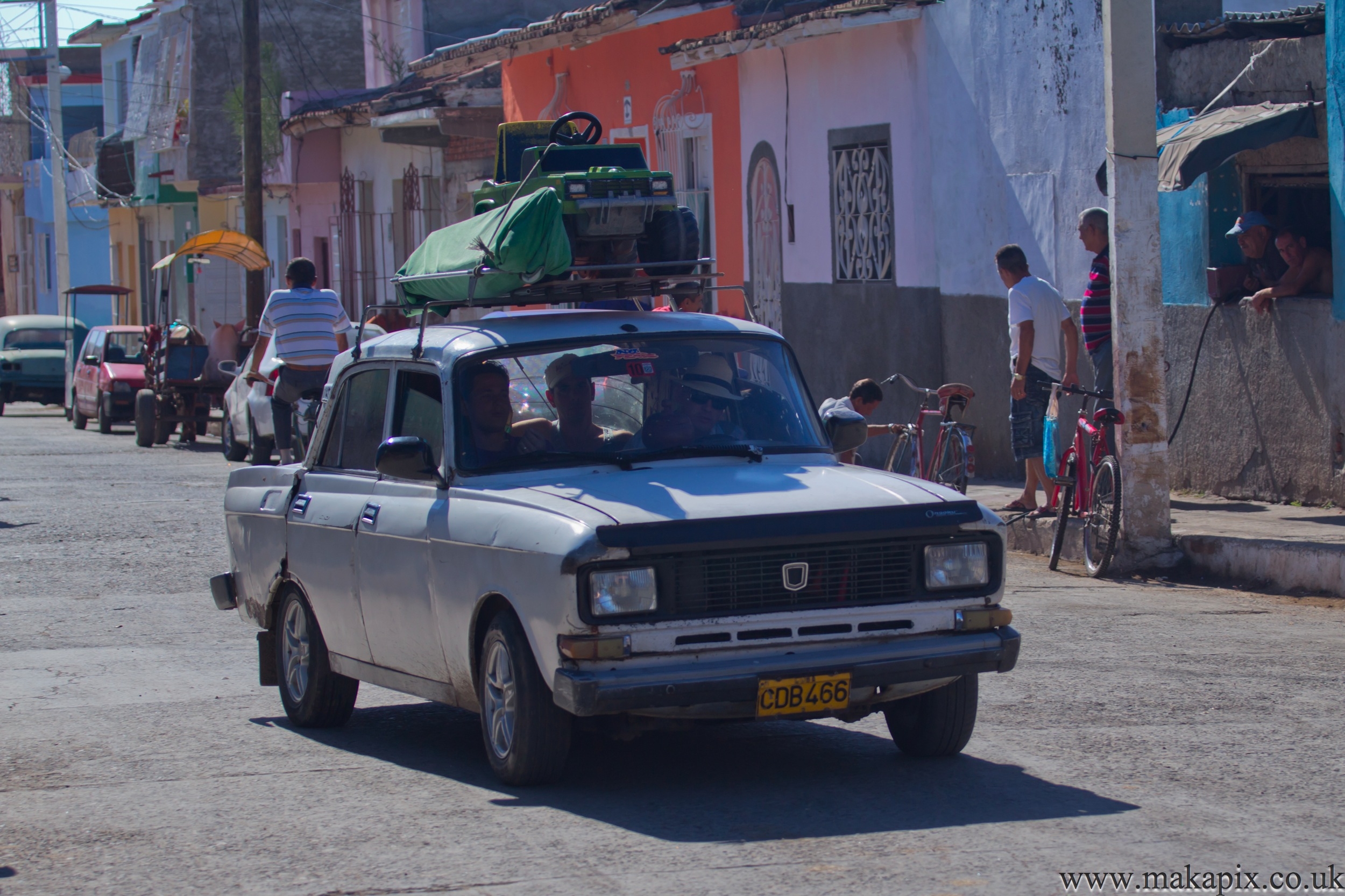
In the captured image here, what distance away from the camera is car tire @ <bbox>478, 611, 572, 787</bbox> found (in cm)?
607

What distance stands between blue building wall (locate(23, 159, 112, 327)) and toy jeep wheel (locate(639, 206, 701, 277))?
54261 millimetres

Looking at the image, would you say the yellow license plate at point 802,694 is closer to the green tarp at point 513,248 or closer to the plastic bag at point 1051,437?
the green tarp at point 513,248

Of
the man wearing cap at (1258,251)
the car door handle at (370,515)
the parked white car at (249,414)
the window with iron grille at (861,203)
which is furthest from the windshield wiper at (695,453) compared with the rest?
the parked white car at (249,414)

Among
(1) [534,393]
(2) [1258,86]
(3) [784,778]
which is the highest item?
(2) [1258,86]

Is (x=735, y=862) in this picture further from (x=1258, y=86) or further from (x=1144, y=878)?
(x=1258, y=86)

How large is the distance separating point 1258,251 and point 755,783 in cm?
864

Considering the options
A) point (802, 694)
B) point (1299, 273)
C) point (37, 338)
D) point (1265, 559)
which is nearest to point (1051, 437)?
point (1265, 559)

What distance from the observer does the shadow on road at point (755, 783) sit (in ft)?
18.9

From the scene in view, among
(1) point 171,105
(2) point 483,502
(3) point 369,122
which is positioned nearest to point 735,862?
(2) point 483,502

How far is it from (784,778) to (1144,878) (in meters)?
1.69

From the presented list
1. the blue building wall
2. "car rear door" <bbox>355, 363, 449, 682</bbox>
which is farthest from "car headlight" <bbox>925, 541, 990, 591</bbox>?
the blue building wall

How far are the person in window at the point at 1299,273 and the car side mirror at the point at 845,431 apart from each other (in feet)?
22.0

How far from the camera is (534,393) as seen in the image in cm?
689

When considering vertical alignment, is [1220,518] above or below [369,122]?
below
